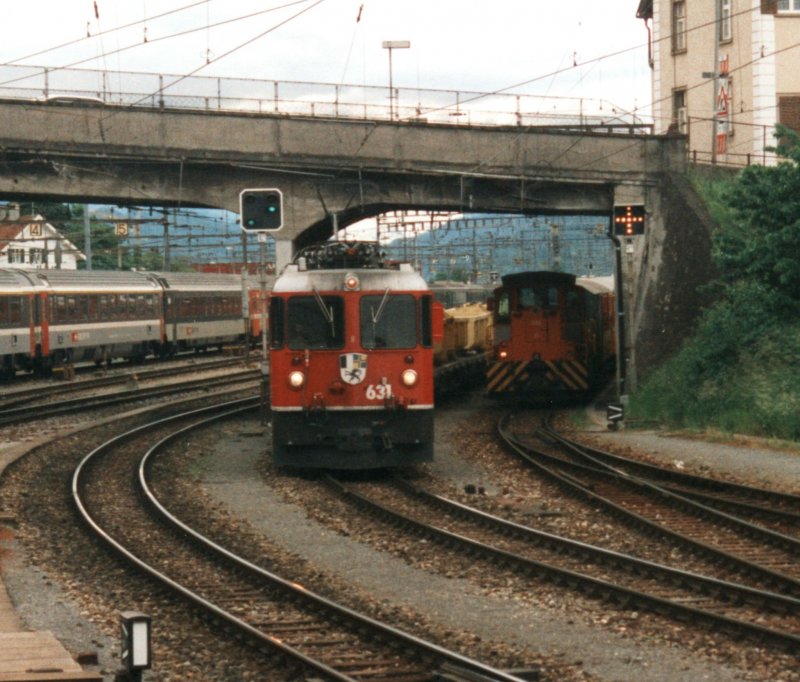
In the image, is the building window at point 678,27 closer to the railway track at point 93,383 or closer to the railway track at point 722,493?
the railway track at point 93,383

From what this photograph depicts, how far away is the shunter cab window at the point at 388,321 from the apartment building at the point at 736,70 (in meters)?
24.9

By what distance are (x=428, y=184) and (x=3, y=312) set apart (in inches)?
515

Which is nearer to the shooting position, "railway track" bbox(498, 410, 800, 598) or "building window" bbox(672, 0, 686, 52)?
"railway track" bbox(498, 410, 800, 598)

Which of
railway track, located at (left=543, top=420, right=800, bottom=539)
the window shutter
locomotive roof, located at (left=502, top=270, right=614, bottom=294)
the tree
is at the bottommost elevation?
railway track, located at (left=543, top=420, right=800, bottom=539)

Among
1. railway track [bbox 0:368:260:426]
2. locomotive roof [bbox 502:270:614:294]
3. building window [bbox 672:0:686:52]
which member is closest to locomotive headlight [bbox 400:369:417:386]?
railway track [bbox 0:368:260:426]

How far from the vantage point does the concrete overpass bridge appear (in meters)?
31.2

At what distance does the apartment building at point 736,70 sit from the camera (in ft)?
145

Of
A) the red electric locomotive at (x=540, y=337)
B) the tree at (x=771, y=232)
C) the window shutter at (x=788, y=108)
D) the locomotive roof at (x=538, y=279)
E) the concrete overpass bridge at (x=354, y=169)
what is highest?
the window shutter at (x=788, y=108)

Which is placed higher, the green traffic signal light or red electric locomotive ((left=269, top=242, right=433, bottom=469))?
the green traffic signal light

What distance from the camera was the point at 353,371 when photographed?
→ 64.1 ft

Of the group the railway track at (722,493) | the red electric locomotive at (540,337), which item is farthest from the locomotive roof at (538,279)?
the railway track at (722,493)

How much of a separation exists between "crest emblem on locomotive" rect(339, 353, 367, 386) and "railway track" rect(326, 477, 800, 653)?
6.61 ft

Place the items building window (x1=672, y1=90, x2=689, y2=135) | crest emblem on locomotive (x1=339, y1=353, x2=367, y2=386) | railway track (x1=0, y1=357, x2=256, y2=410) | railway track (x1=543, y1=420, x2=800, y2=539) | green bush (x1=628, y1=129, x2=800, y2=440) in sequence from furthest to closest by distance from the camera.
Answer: building window (x1=672, y1=90, x2=689, y2=135) < railway track (x1=0, y1=357, x2=256, y2=410) < green bush (x1=628, y1=129, x2=800, y2=440) < crest emblem on locomotive (x1=339, y1=353, x2=367, y2=386) < railway track (x1=543, y1=420, x2=800, y2=539)

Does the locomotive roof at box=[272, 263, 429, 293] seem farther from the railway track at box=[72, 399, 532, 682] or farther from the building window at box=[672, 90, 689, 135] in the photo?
the building window at box=[672, 90, 689, 135]
